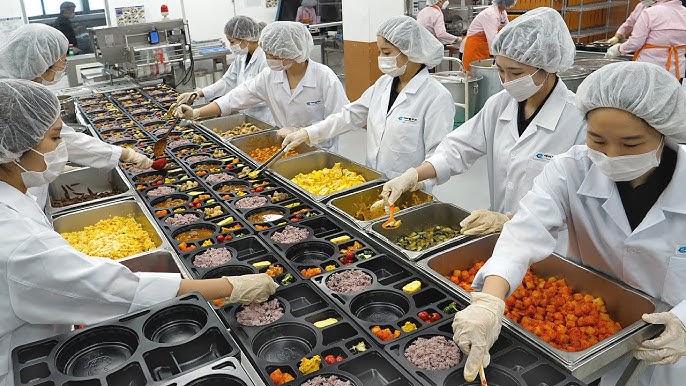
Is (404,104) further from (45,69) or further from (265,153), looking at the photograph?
(45,69)

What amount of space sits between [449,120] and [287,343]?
1840 millimetres

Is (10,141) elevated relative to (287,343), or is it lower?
elevated

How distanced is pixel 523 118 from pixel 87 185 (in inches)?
112

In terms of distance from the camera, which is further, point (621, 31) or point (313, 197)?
point (621, 31)

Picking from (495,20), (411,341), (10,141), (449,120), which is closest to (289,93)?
(449,120)

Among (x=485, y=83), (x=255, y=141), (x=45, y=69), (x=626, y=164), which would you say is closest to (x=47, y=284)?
(x=626, y=164)

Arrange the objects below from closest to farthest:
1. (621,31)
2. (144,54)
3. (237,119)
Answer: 1. (237,119)
2. (144,54)
3. (621,31)

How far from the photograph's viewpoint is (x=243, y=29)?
5.00 meters

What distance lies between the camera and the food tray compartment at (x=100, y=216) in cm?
282

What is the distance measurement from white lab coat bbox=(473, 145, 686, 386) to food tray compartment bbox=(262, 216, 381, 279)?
584 millimetres

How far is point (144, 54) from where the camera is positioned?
17.9 ft

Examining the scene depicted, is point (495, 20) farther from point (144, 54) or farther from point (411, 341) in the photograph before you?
point (411, 341)

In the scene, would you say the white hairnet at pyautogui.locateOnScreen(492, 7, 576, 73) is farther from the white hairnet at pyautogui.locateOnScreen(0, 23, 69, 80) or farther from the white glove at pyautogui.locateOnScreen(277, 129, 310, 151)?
the white hairnet at pyautogui.locateOnScreen(0, 23, 69, 80)

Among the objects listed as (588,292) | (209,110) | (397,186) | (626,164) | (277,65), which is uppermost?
(277,65)
